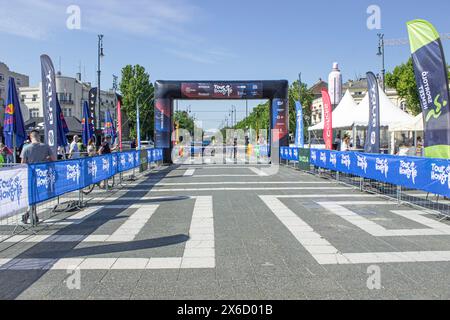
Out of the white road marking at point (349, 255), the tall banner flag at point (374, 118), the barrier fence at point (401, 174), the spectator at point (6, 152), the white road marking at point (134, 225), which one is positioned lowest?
the white road marking at point (349, 255)

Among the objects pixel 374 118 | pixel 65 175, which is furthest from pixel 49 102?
pixel 374 118

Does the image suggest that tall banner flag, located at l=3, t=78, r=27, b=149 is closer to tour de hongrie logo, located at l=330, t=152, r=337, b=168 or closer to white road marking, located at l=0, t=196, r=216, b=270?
white road marking, located at l=0, t=196, r=216, b=270

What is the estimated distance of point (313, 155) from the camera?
65.1 feet

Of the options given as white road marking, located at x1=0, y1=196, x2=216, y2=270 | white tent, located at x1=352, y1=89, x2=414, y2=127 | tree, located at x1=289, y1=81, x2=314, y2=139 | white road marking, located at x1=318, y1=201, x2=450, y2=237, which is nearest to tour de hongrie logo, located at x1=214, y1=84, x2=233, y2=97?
white tent, located at x1=352, y1=89, x2=414, y2=127

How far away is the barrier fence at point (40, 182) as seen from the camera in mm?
7598

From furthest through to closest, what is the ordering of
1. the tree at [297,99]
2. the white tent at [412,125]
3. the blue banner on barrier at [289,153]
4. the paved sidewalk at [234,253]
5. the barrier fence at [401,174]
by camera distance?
the tree at [297,99], the blue banner on barrier at [289,153], the white tent at [412,125], the barrier fence at [401,174], the paved sidewalk at [234,253]

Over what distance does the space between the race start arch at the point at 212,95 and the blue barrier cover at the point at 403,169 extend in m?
12.4

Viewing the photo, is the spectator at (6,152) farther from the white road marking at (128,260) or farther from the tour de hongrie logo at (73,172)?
the white road marking at (128,260)

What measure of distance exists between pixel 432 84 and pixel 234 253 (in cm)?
694

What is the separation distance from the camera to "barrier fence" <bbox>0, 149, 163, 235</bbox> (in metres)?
7.60

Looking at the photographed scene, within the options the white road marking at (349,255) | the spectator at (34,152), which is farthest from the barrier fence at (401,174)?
the spectator at (34,152)
